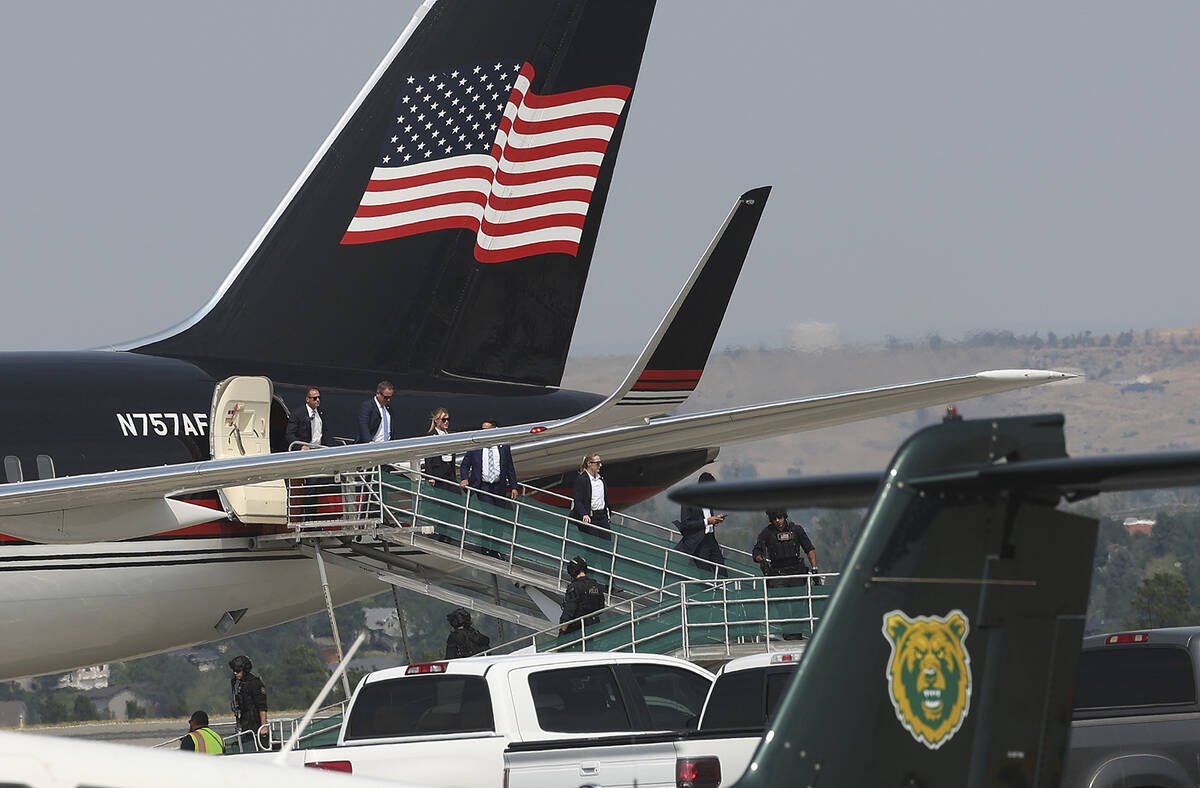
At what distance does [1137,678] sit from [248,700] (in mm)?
10732

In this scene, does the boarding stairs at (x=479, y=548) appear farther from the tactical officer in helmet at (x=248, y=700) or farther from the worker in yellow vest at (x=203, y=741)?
the worker in yellow vest at (x=203, y=741)

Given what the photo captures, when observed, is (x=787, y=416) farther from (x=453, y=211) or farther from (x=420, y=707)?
(x=453, y=211)

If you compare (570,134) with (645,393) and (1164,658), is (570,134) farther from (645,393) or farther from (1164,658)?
(1164,658)

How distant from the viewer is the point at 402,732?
12.4 metres

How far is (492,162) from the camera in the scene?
24938 mm

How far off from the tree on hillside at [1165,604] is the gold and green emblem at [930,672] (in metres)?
57.3

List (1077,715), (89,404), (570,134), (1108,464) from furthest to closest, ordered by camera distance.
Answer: (570,134), (89,404), (1077,715), (1108,464)

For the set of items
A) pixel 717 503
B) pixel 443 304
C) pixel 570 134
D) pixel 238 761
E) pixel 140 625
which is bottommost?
pixel 140 625

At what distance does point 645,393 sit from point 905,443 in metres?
11.1

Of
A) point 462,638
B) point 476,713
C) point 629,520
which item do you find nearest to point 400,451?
point 476,713

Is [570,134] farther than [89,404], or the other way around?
[570,134]

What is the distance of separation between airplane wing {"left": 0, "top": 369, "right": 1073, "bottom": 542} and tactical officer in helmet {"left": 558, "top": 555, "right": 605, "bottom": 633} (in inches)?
60.4

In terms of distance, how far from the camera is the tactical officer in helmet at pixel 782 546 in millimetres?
20172

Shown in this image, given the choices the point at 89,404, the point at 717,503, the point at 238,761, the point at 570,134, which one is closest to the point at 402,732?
the point at 717,503
